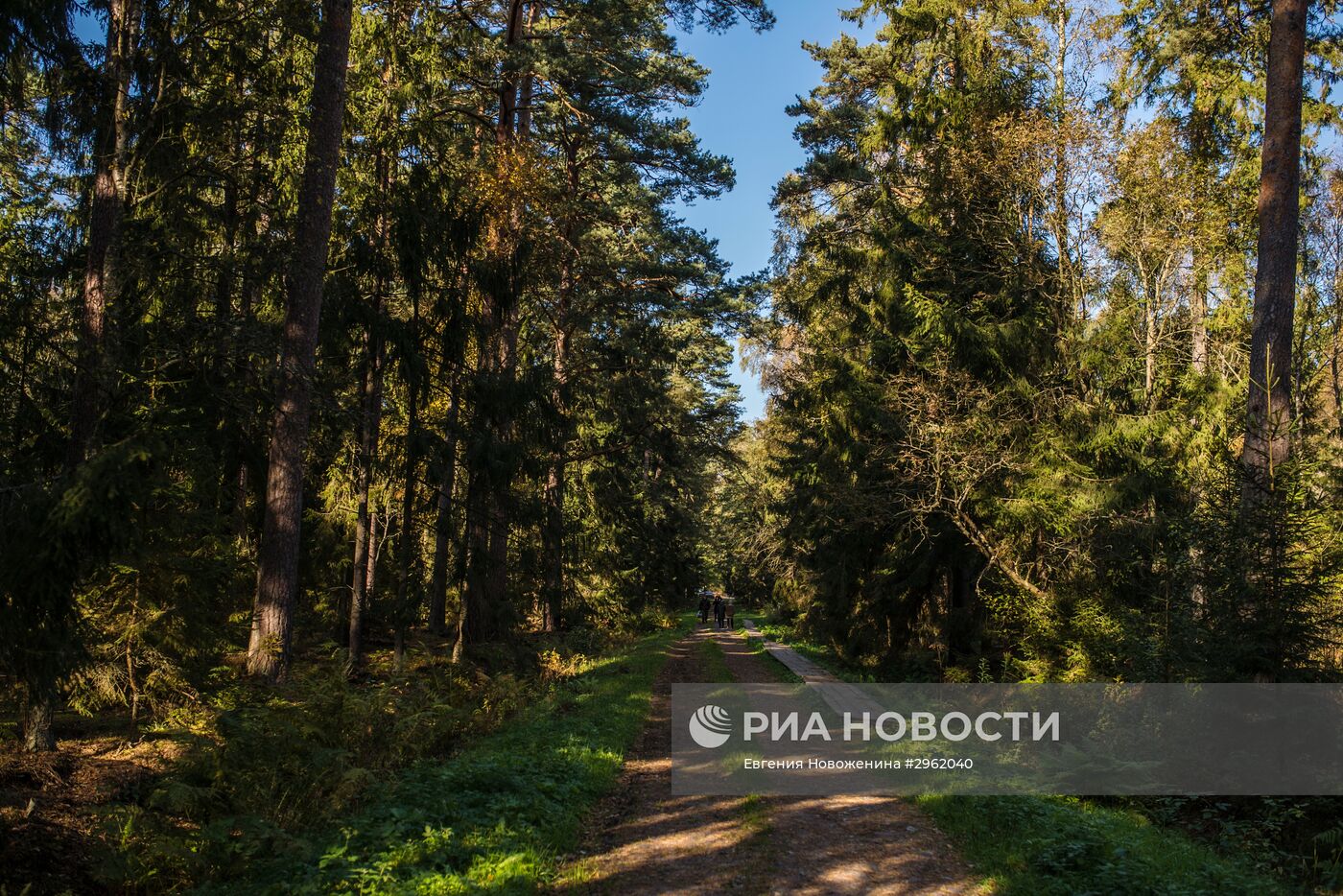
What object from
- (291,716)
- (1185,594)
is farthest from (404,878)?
(1185,594)

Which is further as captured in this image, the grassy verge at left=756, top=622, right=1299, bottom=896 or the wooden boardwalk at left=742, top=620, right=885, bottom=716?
the wooden boardwalk at left=742, top=620, right=885, bottom=716

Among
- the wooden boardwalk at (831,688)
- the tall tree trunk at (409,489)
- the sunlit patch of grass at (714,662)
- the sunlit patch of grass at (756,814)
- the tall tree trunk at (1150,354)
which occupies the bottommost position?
the sunlit patch of grass at (714,662)

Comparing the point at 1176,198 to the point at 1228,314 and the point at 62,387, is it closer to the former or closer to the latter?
the point at 1228,314

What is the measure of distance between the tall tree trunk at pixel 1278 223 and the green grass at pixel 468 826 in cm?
885

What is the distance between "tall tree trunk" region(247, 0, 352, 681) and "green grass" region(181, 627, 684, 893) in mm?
2980

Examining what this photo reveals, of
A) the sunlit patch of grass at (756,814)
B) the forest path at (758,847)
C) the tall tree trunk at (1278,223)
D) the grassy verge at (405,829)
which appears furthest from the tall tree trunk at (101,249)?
the tall tree trunk at (1278,223)

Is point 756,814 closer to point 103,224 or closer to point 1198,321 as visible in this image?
point 103,224

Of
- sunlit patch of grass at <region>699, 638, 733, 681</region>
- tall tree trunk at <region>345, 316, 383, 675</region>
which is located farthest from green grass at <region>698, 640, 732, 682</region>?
tall tree trunk at <region>345, 316, 383, 675</region>

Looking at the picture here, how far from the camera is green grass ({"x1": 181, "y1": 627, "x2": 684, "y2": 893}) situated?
17.2 ft

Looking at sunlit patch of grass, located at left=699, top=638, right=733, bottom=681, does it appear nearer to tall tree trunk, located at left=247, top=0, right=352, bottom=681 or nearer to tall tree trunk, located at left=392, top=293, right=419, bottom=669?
tall tree trunk, located at left=392, top=293, right=419, bottom=669

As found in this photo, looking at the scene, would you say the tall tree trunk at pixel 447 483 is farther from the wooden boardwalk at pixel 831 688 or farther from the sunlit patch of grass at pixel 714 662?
the wooden boardwalk at pixel 831 688

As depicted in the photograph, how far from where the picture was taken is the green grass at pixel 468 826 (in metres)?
5.23

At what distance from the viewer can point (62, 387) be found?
8000 millimetres

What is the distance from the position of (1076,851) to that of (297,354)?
986 cm
